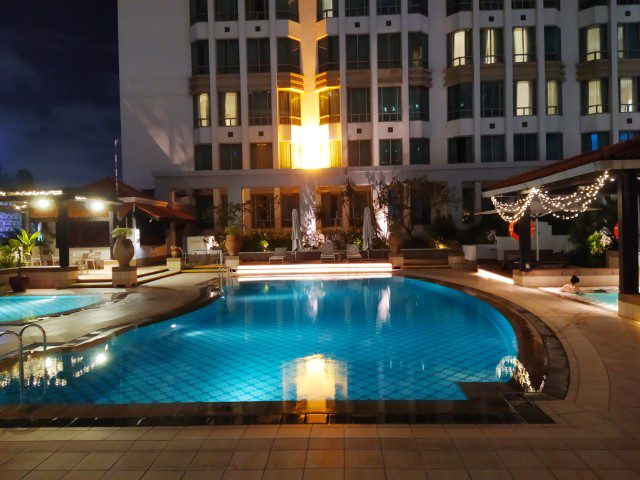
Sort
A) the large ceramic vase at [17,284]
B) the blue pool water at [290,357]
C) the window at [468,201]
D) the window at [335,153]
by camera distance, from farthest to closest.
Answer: the window at [335,153]
the window at [468,201]
the large ceramic vase at [17,284]
the blue pool water at [290,357]

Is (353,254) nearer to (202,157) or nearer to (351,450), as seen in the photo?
(202,157)

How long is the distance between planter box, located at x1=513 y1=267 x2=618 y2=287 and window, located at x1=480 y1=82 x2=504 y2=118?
53.5 feet

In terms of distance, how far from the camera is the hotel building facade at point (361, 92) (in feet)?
86.6

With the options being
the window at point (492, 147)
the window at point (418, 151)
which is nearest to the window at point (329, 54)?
the window at point (418, 151)

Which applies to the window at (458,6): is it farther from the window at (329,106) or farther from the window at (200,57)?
the window at (200,57)

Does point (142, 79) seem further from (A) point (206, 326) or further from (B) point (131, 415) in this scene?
(B) point (131, 415)

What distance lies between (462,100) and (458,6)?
18.2 ft

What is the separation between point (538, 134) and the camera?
26.7m

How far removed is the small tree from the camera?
79.3 ft

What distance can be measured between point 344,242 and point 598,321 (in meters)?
15.6

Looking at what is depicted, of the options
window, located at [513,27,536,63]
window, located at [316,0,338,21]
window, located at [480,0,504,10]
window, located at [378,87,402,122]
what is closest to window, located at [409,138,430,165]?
window, located at [378,87,402,122]

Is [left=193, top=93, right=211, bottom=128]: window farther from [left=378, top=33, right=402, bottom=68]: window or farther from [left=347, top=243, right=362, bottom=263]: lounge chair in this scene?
[left=347, top=243, right=362, bottom=263]: lounge chair

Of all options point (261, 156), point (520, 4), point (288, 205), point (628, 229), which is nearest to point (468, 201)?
point (288, 205)

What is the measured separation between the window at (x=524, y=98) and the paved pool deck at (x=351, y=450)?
25.6m
